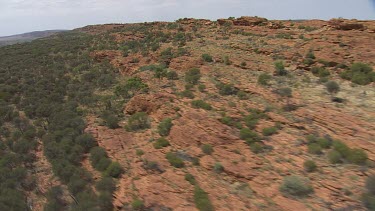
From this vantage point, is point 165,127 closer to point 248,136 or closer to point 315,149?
point 248,136

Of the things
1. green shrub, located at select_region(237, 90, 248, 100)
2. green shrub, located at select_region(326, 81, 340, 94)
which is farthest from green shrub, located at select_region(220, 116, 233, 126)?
green shrub, located at select_region(326, 81, 340, 94)

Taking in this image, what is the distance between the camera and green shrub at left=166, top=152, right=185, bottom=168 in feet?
47.1

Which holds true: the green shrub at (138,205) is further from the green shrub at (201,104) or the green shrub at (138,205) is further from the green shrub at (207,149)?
the green shrub at (201,104)

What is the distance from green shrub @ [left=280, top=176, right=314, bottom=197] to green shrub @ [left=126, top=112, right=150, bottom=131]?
29.8 ft

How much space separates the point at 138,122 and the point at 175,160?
5369 mm

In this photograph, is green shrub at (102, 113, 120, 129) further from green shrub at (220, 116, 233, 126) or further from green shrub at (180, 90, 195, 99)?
green shrub at (220, 116, 233, 126)

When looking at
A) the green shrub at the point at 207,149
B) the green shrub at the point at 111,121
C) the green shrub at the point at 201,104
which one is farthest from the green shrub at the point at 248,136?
the green shrub at the point at 111,121

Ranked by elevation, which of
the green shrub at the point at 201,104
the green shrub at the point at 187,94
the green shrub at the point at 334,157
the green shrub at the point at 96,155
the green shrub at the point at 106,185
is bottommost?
the green shrub at the point at 106,185

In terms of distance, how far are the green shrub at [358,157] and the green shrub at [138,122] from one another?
33.9 ft

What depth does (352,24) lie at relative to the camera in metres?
27.8

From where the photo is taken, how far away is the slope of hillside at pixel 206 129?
1228 centimetres

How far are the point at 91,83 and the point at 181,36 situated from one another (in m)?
13.1

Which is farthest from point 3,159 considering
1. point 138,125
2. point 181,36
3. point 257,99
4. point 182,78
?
point 181,36

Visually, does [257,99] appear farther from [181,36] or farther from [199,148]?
[181,36]
